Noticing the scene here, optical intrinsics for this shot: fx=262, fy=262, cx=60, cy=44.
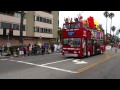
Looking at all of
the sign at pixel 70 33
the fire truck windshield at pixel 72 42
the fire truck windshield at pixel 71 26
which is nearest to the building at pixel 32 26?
the fire truck windshield at pixel 71 26

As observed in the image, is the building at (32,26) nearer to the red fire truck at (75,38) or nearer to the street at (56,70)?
the red fire truck at (75,38)

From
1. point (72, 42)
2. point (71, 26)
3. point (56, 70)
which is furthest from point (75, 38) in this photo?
point (56, 70)

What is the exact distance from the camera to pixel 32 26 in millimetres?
56688

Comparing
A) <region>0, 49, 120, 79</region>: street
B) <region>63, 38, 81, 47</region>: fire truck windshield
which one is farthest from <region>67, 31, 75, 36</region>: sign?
<region>0, 49, 120, 79</region>: street

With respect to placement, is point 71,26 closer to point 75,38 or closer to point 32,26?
point 75,38

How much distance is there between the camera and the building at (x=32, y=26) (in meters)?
45.9

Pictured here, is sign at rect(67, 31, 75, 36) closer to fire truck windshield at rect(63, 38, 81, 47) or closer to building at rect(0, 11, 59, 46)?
fire truck windshield at rect(63, 38, 81, 47)

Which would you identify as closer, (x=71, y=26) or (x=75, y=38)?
(x=75, y=38)

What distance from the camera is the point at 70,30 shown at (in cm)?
2770

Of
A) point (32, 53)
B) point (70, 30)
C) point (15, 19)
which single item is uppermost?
point (15, 19)

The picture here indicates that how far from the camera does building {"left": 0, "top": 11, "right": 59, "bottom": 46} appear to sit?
4594cm
